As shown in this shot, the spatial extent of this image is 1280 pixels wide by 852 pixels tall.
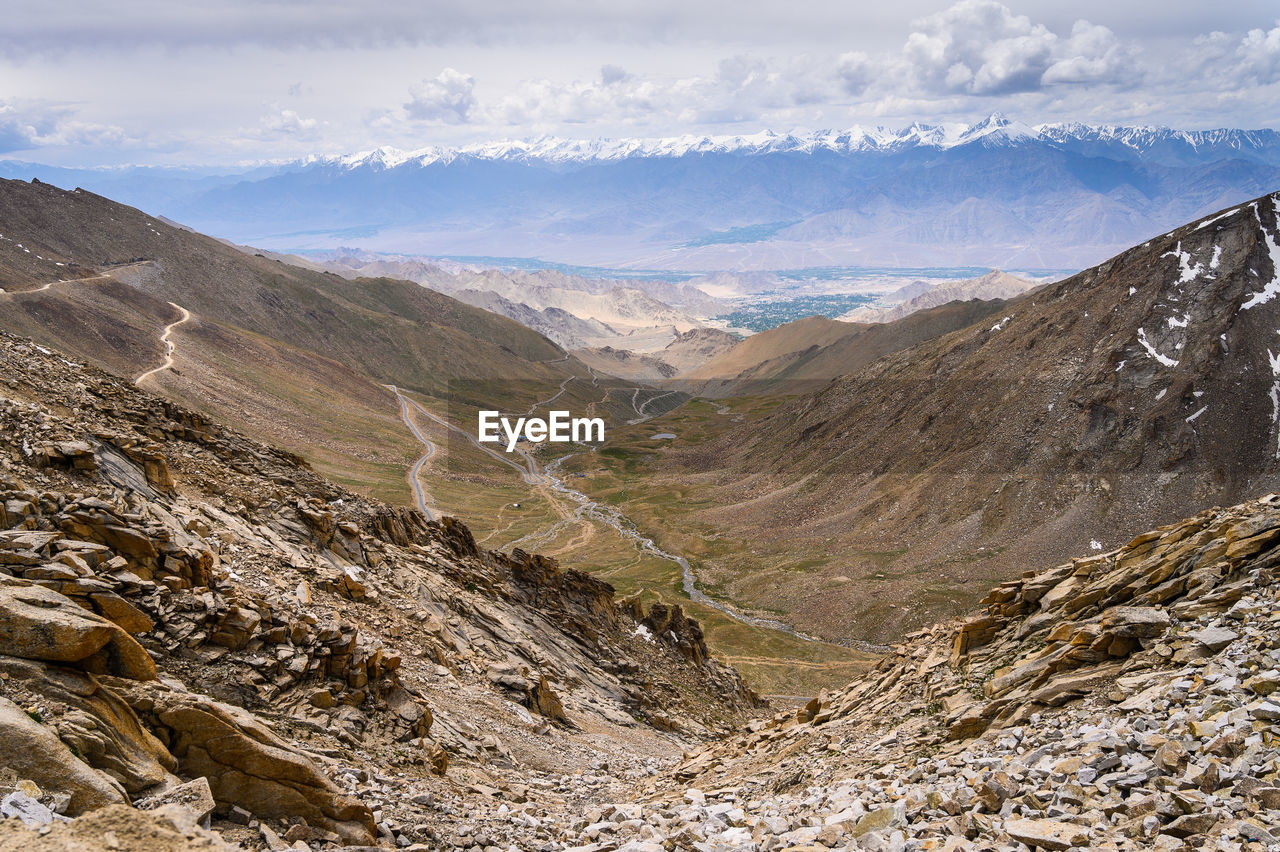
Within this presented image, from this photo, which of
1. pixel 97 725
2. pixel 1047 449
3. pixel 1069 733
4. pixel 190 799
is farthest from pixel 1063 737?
pixel 1047 449

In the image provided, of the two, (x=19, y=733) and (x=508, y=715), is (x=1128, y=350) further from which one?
(x=19, y=733)

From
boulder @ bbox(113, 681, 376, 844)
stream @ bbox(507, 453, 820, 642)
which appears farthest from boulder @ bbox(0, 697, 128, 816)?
stream @ bbox(507, 453, 820, 642)

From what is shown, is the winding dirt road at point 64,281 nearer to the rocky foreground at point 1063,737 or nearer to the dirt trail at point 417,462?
the dirt trail at point 417,462

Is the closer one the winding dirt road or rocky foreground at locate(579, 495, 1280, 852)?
rocky foreground at locate(579, 495, 1280, 852)

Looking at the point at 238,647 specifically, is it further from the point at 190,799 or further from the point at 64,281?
the point at 64,281

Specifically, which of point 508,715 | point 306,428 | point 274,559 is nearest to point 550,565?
point 508,715

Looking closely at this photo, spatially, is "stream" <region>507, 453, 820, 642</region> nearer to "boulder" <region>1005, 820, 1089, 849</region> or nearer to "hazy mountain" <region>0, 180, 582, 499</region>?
"hazy mountain" <region>0, 180, 582, 499</region>

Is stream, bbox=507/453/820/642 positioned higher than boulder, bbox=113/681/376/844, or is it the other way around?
boulder, bbox=113/681/376/844
